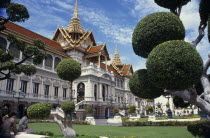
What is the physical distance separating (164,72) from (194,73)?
1.06 metres

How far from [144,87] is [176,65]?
2677 mm

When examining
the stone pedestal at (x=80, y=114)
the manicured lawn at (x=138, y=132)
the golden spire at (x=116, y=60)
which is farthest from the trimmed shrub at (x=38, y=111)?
the golden spire at (x=116, y=60)

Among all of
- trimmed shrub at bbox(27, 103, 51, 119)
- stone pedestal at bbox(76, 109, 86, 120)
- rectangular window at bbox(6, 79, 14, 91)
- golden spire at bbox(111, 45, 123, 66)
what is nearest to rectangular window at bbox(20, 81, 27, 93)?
rectangular window at bbox(6, 79, 14, 91)

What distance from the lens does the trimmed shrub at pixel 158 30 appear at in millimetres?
8273

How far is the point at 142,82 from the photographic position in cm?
918

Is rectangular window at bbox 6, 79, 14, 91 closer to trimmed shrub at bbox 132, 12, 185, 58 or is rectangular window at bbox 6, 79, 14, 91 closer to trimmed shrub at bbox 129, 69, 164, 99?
trimmed shrub at bbox 129, 69, 164, 99

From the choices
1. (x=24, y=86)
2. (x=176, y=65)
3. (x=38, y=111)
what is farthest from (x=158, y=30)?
(x=24, y=86)

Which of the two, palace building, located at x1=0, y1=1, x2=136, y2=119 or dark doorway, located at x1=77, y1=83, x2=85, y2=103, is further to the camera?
dark doorway, located at x1=77, y1=83, x2=85, y2=103

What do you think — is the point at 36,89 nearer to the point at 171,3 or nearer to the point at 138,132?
the point at 138,132

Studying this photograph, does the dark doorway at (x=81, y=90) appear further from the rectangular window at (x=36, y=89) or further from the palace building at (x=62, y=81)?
the rectangular window at (x=36, y=89)

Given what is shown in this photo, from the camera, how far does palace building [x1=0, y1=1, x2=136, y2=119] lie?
79.5ft

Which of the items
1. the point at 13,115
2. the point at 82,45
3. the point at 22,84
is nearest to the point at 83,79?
the point at 82,45

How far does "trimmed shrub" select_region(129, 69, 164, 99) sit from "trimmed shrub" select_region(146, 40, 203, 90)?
1.91 metres

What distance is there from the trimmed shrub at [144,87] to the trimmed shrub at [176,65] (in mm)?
1912
